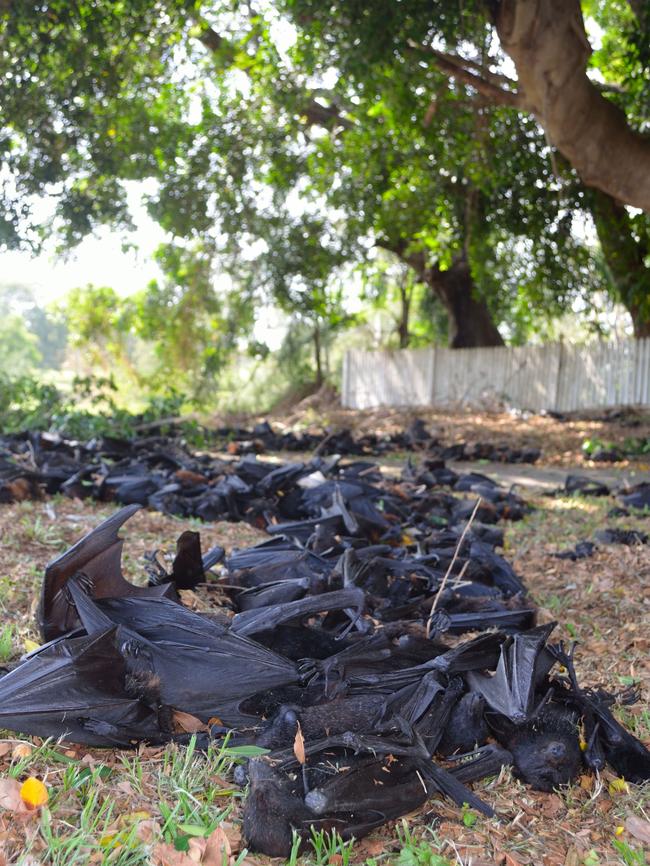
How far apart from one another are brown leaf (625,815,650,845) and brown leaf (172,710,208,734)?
1146mm

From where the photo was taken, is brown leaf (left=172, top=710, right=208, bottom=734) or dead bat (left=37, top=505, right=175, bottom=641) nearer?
brown leaf (left=172, top=710, right=208, bottom=734)

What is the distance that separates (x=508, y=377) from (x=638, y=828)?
1678 centimetres

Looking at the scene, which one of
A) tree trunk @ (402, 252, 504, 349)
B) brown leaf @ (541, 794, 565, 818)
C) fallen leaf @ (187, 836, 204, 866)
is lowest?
brown leaf @ (541, 794, 565, 818)

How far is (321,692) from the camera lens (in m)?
2.48

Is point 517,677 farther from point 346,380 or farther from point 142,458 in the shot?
point 346,380

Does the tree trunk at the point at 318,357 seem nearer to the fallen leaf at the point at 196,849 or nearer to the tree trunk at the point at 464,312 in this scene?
the tree trunk at the point at 464,312

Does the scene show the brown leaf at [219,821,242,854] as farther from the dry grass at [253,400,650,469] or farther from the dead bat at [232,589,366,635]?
the dry grass at [253,400,650,469]

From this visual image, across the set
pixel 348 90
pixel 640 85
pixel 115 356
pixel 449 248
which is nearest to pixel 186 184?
pixel 348 90

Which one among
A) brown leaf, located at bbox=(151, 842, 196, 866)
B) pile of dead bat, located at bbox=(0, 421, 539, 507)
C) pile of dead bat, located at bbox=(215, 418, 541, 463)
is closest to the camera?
brown leaf, located at bbox=(151, 842, 196, 866)

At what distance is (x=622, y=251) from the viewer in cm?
1379

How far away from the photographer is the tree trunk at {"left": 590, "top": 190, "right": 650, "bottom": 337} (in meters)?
13.4

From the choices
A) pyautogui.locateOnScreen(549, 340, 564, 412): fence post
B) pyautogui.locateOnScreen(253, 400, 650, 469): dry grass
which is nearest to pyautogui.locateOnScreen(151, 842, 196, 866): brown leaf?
pyautogui.locateOnScreen(253, 400, 650, 469): dry grass

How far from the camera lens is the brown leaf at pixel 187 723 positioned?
2.38 meters

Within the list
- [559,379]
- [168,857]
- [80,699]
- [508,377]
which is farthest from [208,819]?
[508,377]
